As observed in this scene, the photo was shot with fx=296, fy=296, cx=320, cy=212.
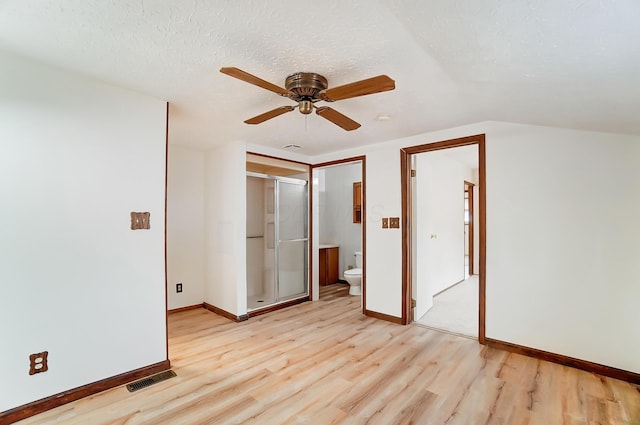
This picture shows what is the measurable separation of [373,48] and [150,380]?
2858 millimetres

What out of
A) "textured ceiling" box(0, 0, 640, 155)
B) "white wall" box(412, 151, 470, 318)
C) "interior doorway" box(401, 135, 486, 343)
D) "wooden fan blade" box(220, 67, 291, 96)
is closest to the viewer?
"textured ceiling" box(0, 0, 640, 155)

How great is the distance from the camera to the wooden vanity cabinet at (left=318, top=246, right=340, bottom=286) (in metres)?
5.71

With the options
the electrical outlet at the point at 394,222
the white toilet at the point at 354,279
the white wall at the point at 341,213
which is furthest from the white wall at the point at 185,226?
the electrical outlet at the point at 394,222

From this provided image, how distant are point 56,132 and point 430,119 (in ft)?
9.92

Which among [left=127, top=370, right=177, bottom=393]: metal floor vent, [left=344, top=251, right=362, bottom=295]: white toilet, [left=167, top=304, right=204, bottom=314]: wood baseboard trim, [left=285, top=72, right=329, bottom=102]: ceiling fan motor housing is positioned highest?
[left=285, top=72, right=329, bottom=102]: ceiling fan motor housing

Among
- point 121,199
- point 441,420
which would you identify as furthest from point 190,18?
point 441,420

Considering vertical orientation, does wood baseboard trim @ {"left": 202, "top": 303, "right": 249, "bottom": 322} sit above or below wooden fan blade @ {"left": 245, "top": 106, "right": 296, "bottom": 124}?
below

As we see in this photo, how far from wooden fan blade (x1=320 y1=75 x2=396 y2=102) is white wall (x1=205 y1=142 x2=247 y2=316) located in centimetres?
222

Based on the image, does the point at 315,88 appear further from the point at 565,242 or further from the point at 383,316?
the point at 383,316

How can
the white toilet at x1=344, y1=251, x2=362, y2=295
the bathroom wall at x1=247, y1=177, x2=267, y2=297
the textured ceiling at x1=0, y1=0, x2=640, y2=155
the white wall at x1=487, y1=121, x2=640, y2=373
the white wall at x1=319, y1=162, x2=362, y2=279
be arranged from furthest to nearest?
the white wall at x1=319, y1=162, x2=362, y2=279 → the white toilet at x1=344, y1=251, x2=362, y2=295 → the bathroom wall at x1=247, y1=177, x2=267, y2=297 → the white wall at x1=487, y1=121, x2=640, y2=373 → the textured ceiling at x1=0, y1=0, x2=640, y2=155

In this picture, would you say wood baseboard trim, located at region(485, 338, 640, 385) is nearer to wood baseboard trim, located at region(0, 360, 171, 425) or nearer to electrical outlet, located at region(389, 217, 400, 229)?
electrical outlet, located at region(389, 217, 400, 229)

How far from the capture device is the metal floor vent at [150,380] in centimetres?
223

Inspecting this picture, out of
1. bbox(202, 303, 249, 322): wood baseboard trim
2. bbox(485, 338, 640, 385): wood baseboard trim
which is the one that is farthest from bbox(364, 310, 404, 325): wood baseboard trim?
bbox(202, 303, 249, 322): wood baseboard trim

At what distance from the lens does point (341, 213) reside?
6.07 meters
